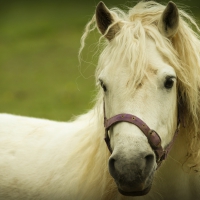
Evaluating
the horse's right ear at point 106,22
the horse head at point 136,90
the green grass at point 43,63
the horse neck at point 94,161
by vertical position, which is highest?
the horse's right ear at point 106,22

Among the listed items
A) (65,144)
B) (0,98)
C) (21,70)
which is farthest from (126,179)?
(21,70)

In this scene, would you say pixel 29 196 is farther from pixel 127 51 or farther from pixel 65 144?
pixel 127 51

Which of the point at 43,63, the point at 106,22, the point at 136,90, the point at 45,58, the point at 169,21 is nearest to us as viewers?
the point at 136,90

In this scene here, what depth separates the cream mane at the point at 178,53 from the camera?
3338mm

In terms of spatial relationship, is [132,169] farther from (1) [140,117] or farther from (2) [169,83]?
(2) [169,83]

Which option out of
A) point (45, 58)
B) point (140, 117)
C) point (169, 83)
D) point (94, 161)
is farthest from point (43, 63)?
point (140, 117)

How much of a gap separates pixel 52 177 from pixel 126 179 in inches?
45.1

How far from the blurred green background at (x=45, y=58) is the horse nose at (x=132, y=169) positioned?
219 inches

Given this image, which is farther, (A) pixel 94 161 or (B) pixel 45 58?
(B) pixel 45 58

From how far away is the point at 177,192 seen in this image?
3.62 meters

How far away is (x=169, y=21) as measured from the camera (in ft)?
11.2

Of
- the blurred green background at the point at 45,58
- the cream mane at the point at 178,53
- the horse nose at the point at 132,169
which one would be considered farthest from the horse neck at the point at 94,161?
the blurred green background at the point at 45,58

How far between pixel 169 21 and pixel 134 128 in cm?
87

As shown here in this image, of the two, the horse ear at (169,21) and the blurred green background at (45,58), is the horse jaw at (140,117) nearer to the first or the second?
the horse ear at (169,21)
